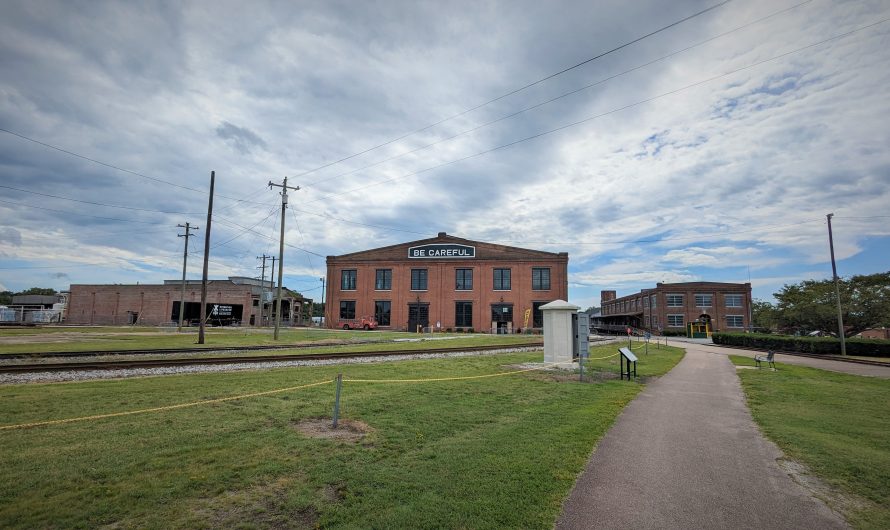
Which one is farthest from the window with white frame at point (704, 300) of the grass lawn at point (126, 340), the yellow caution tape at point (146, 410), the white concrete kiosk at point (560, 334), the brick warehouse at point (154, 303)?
the yellow caution tape at point (146, 410)

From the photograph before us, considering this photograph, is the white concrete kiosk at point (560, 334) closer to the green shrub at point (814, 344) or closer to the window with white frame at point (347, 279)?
the green shrub at point (814, 344)

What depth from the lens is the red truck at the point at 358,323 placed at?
60125 mm

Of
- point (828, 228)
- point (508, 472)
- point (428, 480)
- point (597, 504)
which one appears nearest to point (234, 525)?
point (428, 480)

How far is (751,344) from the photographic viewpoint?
1606 inches

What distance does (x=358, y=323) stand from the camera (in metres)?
61.9

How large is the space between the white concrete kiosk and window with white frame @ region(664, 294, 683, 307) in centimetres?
7033

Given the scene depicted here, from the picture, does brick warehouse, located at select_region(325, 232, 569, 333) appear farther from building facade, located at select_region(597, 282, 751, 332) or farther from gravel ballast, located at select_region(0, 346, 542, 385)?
gravel ballast, located at select_region(0, 346, 542, 385)

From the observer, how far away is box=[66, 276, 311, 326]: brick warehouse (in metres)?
67.9

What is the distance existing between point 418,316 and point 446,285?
580cm

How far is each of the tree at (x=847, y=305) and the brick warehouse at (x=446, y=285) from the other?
2558 cm

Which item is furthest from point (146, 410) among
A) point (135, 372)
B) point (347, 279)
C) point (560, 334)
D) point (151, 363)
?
point (347, 279)

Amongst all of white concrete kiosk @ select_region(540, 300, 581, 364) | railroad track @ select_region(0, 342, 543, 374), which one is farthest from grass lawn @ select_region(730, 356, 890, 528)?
railroad track @ select_region(0, 342, 543, 374)

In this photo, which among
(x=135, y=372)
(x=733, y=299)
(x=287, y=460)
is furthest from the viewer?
(x=733, y=299)

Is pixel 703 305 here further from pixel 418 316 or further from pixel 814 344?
pixel 418 316
